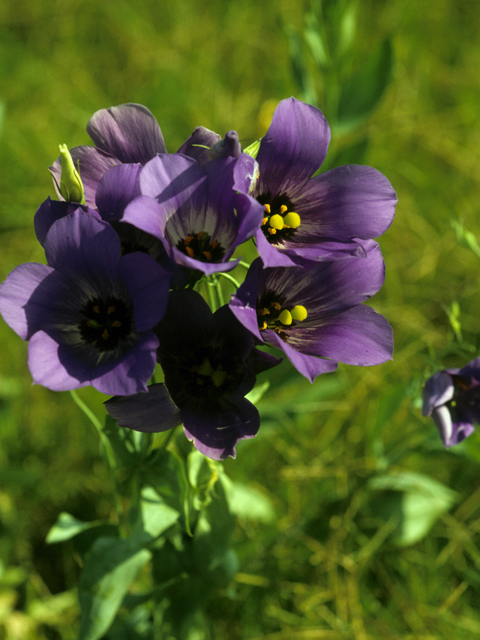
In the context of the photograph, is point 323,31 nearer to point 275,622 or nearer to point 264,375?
point 264,375

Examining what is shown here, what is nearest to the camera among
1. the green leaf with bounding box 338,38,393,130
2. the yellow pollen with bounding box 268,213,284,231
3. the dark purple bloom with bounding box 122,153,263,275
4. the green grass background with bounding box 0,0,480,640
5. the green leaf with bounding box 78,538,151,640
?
the dark purple bloom with bounding box 122,153,263,275

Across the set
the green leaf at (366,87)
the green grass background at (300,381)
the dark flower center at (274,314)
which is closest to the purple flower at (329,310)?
the dark flower center at (274,314)

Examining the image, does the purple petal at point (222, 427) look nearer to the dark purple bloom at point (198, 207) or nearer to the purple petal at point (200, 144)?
the dark purple bloom at point (198, 207)

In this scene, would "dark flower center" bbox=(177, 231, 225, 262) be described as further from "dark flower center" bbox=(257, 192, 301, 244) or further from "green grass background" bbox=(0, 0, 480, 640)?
"green grass background" bbox=(0, 0, 480, 640)

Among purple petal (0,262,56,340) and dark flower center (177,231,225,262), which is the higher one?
dark flower center (177,231,225,262)

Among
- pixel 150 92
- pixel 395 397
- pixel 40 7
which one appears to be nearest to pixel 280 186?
pixel 395 397

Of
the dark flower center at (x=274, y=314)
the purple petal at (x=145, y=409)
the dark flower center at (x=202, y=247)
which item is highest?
the dark flower center at (x=202, y=247)

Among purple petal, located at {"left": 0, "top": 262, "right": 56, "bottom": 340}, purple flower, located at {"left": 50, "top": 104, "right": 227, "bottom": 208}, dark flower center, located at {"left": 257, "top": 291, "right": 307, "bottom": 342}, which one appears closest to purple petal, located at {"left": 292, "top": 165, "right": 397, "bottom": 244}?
dark flower center, located at {"left": 257, "top": 291, "right": 307, "bottom": 342}
